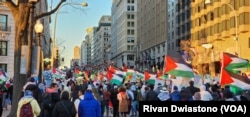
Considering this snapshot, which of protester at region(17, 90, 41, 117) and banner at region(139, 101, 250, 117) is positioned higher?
banner at region(139, 101, 250, 117)

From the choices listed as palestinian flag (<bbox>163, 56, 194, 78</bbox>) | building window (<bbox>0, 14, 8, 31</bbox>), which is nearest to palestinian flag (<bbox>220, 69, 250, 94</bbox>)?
palestinian flag (<bbox>163, 56, 194, 78</bbox>)

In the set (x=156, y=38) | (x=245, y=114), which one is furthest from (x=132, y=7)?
(x=245, y=114)

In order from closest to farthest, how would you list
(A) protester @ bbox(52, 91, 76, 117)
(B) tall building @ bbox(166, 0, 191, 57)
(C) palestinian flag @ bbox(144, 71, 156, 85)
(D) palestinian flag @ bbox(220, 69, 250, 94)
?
1. (A) protester @ bbox(52, 91, 76, 117)
2. (D) palestinian flag @ bbox(220, 69, 250, 94)
3. (C) palestinian flag @ bbox(144, 71, 156, 85)
4. (B) tall building @ bbox(166, 0, 191, 57)

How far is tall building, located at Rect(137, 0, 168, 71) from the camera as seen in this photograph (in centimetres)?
10825

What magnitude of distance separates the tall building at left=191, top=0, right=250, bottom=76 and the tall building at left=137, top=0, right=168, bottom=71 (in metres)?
28.0

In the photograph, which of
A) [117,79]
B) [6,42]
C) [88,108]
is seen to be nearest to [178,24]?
[6,42]

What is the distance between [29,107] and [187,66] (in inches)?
339

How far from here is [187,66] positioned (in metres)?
17.5

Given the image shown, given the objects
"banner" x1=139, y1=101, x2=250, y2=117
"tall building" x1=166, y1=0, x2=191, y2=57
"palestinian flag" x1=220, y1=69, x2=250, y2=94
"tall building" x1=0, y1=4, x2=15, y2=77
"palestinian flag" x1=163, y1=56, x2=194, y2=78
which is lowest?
"banner" x1=139, y1=101, x2=250, y2=117

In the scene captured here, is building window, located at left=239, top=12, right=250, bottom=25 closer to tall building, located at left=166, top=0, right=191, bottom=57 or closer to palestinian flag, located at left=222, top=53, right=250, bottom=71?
tall building, located at left=166, top=0, right=191, bottom=57

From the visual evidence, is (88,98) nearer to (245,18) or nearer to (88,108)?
(88,108)

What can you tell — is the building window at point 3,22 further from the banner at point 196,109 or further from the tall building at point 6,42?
the banner at point 196,109

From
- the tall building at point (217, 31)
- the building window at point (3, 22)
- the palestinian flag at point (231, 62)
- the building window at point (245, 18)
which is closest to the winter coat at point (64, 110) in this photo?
the palestinian flag at point (231, 62)

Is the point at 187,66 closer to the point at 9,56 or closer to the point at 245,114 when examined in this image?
the point at 245,114
